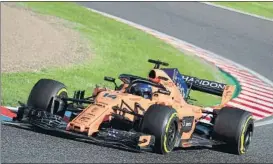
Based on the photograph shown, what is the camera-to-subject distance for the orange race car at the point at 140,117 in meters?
12.2

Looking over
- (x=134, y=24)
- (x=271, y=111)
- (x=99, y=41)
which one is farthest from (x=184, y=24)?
(x=271, y=111)

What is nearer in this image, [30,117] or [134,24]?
[30,117]

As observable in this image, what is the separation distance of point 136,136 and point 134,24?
1792 cm

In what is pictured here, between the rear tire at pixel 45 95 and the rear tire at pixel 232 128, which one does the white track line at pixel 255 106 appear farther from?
the rear tire at pixel 45 95

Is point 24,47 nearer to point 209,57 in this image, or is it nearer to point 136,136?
point 209,57

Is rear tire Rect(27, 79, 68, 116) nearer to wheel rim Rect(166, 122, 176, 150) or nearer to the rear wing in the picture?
wheel rim Rect(166, 122, 176, 150)

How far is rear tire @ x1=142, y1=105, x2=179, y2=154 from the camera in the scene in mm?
12172

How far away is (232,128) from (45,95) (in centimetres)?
310

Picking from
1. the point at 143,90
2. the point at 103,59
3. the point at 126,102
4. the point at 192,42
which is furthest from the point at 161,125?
the point at 192,42

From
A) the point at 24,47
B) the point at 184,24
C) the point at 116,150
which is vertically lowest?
the point at 116,150

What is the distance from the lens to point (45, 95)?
1335 cm

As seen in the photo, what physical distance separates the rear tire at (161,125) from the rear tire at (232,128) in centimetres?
112

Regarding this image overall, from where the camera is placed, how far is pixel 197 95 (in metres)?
19.8

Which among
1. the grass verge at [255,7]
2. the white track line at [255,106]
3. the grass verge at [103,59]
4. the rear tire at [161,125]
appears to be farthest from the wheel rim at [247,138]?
the grass verge at [255,7]
